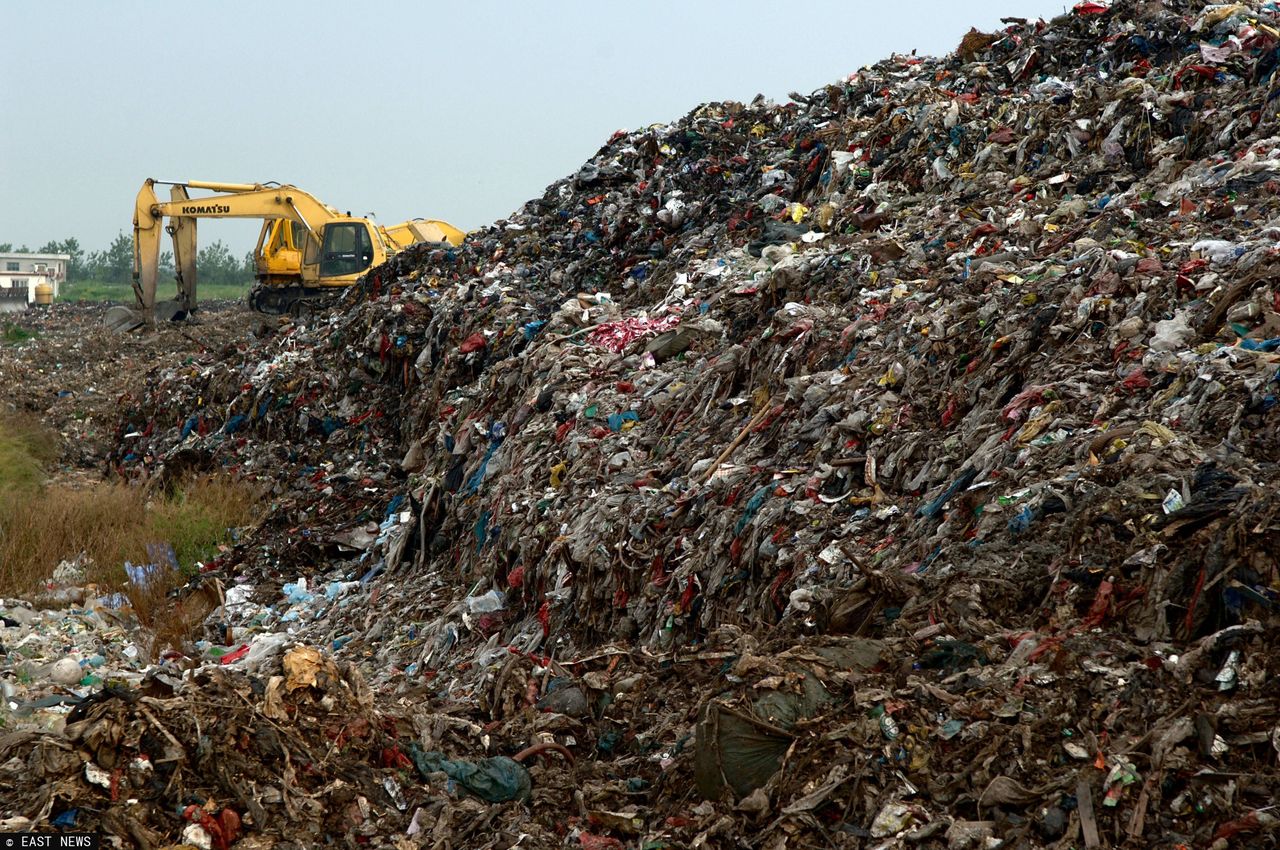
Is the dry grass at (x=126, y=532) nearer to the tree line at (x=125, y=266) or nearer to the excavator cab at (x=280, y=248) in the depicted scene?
the excavator cab at (x=280, y=248)

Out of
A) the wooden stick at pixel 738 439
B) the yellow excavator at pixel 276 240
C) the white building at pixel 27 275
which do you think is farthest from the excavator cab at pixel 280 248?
the white building at pixel 27 275

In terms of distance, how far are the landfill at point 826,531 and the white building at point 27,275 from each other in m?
25.4

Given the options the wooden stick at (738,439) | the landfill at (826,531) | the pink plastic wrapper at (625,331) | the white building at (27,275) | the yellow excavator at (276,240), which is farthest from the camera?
the white building at (27,275)

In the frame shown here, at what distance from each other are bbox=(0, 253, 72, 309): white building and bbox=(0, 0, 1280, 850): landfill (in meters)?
25.4

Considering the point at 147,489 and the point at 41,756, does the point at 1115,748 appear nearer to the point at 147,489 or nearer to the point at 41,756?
the point at 41,756

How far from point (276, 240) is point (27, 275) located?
2575cm

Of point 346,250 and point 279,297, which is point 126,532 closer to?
point 346,250

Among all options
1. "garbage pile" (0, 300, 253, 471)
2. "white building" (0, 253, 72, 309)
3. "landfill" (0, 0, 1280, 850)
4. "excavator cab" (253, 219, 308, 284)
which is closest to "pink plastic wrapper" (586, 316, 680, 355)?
"landfill" (0, 0, 1280, 850)

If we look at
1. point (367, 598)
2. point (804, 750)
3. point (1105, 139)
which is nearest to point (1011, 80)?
point (1105, 139)

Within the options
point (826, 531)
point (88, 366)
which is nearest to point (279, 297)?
point (88, 366)

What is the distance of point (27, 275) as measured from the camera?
38219mm

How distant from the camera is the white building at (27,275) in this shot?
3112cm

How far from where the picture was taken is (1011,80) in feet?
30.6

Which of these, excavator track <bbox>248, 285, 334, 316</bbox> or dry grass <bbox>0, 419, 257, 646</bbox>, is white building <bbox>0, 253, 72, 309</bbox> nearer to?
excavator track <bbox>248, 285, 334, 316</bbox>
